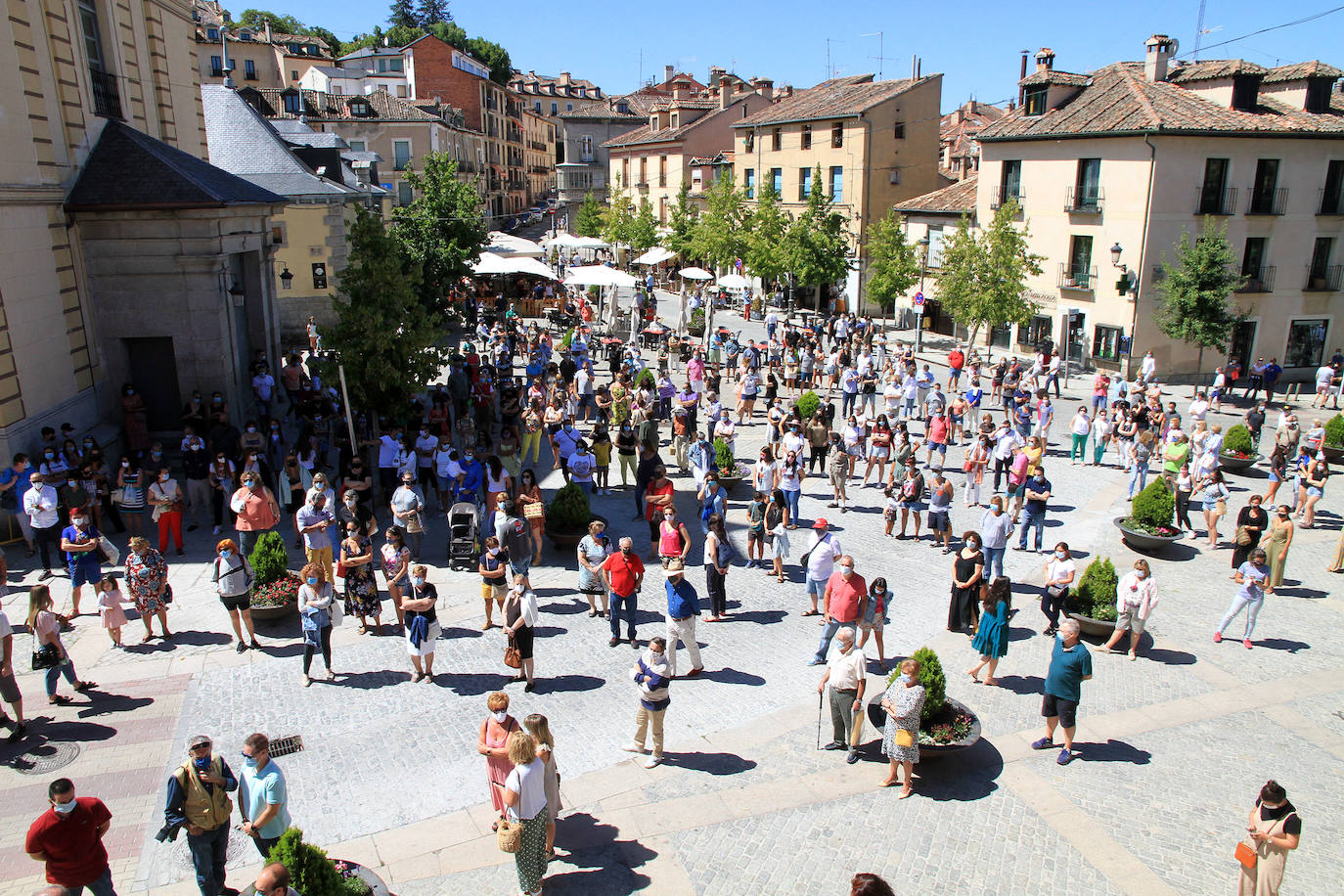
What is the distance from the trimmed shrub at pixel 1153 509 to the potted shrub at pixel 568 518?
29.2ft

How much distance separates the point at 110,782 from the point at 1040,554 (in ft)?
42.3

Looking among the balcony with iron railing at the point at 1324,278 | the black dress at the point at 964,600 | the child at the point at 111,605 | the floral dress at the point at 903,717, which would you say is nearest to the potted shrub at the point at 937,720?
the floral dress at the point at 903,717

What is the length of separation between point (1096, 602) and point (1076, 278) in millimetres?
23786

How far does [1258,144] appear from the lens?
29688 mm

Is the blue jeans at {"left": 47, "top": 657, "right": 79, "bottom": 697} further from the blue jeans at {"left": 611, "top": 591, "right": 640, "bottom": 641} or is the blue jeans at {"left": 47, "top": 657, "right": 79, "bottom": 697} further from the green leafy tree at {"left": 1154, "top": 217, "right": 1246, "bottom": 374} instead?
the green leafy tree at {"left": 1154, "top": 217, "right": 1246, "bottom": 374}

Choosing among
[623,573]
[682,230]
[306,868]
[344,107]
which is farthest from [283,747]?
[344,107]

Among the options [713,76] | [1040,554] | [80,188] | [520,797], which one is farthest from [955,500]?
[713,76]

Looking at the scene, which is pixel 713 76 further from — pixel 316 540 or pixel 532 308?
pixel 316 540

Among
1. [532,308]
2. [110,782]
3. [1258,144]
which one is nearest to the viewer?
[110,782]

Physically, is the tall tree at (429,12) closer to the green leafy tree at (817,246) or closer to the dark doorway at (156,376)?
the green leafy tree at (817,246)

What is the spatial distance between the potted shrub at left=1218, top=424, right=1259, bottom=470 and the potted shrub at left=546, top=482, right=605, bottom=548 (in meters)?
13.9

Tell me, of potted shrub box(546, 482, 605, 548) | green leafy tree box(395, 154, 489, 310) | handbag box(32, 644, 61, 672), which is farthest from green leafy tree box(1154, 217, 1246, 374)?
handbag box(32, 644, 61, 672)

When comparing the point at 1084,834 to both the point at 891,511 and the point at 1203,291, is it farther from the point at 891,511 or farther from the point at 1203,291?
the point at 1203,291

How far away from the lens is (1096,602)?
11.8 m
